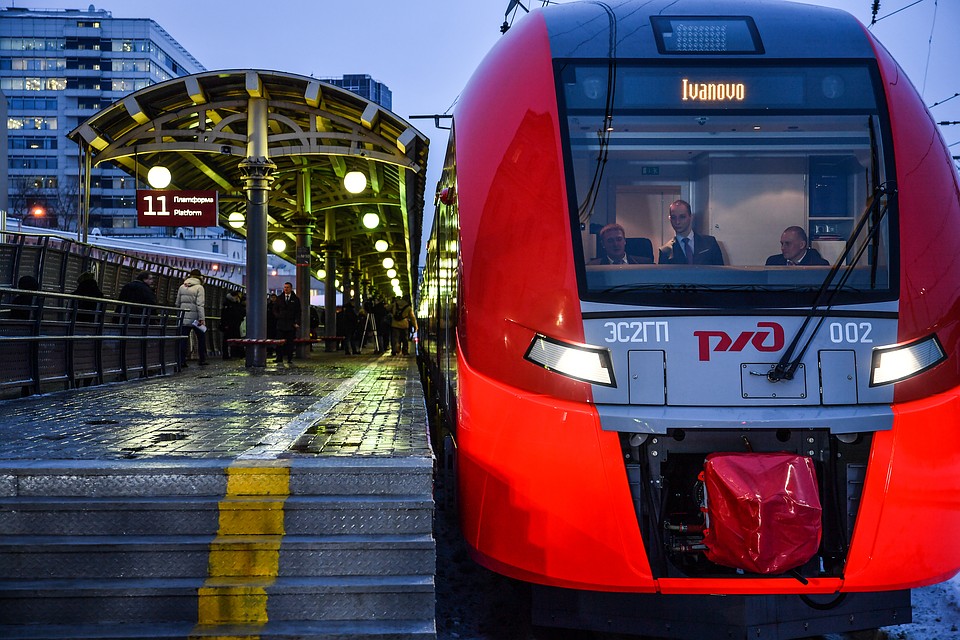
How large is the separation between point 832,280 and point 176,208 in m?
13.0

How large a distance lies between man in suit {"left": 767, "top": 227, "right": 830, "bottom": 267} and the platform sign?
1228cm

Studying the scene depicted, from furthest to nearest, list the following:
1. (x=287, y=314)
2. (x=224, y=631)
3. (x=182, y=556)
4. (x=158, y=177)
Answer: (x=287, y=314)
(x=158, y=177)
(x=182, y=556)
(x=224, y=631)

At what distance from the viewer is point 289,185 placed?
21344mm

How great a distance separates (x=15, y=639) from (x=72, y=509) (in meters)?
0.70

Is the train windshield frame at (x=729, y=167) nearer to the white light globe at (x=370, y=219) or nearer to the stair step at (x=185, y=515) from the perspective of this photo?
the stair step at (x=185, y=515)

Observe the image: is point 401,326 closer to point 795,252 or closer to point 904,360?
point 795,252

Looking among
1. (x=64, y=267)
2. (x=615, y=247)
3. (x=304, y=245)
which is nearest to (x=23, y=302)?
(x=64, y=267)

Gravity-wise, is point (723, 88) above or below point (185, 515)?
above

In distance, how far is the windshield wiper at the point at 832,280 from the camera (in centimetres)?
461

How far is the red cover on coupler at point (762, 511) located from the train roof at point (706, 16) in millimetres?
2344

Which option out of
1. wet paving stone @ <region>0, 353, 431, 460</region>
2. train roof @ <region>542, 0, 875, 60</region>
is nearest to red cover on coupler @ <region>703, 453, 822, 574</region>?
wet paving stone @ <region>0, 353, 431, 460</region>

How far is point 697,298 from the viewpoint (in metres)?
4.78

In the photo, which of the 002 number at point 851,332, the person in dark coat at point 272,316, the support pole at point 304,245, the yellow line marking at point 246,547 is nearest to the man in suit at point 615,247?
the 002 number at point 851,332

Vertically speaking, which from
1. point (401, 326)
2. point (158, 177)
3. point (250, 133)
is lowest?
point (401, 326)
